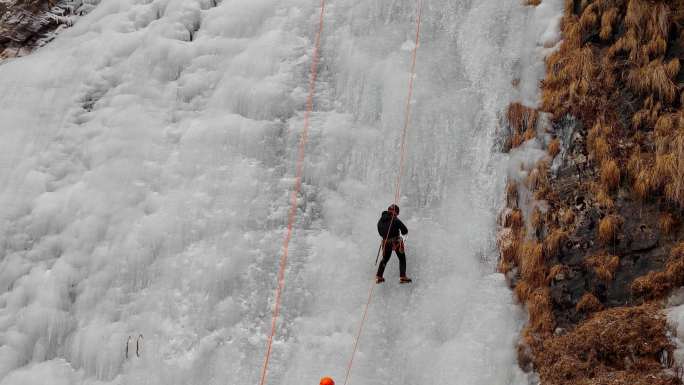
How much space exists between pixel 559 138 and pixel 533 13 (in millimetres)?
2248

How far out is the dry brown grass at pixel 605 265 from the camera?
6.14 m

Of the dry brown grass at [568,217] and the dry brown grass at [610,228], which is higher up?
the dry brown grass at [610,228]

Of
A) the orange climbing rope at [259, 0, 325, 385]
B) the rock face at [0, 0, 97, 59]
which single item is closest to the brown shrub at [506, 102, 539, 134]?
the orange climbing rope at [259, 0, 325, 385]

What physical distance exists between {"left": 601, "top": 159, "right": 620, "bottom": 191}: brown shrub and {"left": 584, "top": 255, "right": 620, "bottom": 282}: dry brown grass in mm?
780

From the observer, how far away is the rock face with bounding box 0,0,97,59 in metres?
10.3

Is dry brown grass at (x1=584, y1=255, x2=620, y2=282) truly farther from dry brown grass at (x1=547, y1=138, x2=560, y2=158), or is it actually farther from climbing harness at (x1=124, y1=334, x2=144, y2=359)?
climbing harness at (x1=124, y1=334, x2=144, y2=359)

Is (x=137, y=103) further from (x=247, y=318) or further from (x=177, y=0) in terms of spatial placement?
(x=247, y=318)

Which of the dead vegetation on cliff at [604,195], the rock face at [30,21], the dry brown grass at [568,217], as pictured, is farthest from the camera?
the rock face at [30,21]

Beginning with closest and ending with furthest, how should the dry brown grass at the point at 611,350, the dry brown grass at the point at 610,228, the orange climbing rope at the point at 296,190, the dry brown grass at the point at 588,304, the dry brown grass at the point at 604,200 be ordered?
the dry brown grass at the point at 611,350
the dry brown grass at the point at 588,304
the dry brown grass at the point at 610,228
the dry brown grass at the point at 604,200
the orange climbing rope at the point at 296,190

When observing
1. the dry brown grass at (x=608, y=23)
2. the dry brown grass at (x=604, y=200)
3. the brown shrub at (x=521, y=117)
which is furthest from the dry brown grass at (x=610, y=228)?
the dry brown grass at (x=608, y=23)

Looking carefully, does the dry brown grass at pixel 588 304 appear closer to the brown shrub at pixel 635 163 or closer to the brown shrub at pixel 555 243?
the brown shrub at pixel 555 243

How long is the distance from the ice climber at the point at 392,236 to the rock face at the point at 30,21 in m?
7.12

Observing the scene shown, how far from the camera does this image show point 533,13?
27.7ft

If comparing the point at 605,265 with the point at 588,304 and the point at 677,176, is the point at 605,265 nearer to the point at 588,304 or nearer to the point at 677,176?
the point at 588,304
